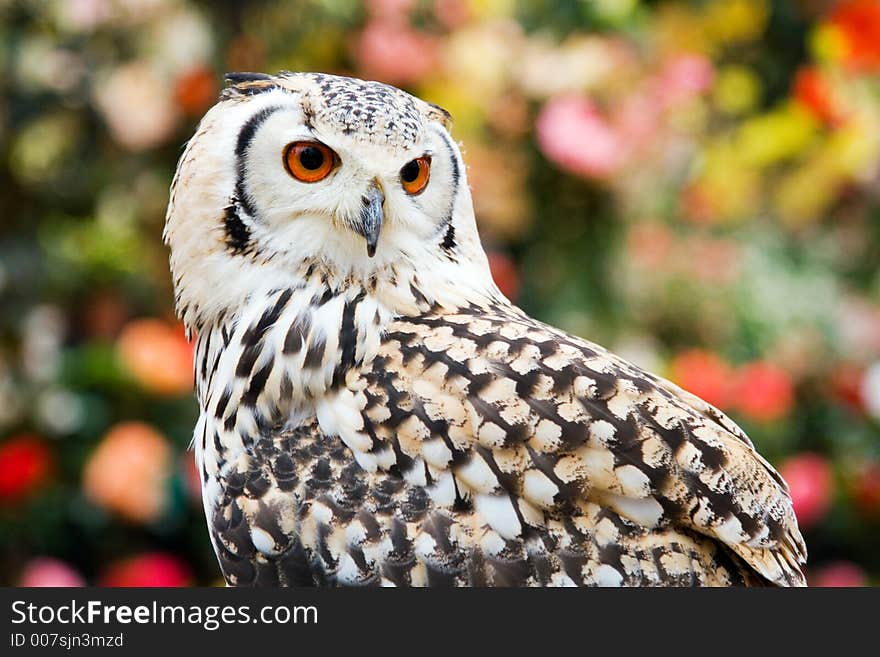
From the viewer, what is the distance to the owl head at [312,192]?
1.56 m

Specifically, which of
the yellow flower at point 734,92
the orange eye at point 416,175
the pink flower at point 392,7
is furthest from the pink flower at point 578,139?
the orange eye at point 416,175

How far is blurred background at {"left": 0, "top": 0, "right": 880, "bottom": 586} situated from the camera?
305 centimetres

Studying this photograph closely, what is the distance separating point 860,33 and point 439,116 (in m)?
2.08

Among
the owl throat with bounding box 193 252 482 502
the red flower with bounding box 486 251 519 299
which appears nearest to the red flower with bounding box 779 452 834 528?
the red flower with bounding box 486 251 519 299

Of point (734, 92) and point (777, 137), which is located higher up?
point (734, 92)

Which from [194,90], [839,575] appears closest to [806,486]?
[839,575]

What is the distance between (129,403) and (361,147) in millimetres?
1718

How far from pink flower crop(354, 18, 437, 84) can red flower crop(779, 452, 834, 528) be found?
4.62ft

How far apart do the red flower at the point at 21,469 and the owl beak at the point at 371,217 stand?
1.76m

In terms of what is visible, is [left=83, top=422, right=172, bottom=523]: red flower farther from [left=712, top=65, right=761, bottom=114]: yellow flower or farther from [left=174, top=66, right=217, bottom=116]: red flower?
[left=712, top=65, right=761, bottom=114]: yellow flower

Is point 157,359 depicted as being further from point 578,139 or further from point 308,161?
point 308,161

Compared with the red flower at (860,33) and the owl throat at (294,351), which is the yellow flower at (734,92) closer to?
the red flower at (860,33)

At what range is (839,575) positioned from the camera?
3076 mm

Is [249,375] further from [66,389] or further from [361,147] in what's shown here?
[66,389]
